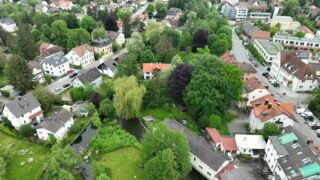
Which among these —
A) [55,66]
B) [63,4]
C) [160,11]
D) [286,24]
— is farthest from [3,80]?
[286,24]

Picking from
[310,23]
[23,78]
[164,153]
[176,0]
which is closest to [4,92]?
[23,78]

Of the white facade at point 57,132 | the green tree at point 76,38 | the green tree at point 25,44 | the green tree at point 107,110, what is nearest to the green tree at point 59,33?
the green tree at point 76,38

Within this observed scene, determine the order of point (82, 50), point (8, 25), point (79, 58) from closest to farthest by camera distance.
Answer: point (79, 58) → point (82, 50) → point (8, 25)

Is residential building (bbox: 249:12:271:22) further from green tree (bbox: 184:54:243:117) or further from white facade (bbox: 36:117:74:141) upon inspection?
white facade (bbox: 36:117:74:141)

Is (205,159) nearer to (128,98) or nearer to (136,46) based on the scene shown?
(128,98)

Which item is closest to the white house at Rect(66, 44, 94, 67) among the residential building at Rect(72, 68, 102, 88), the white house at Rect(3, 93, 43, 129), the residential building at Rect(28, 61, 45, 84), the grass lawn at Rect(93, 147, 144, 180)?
the residential building at Rect(28, 61, 45, 84)
